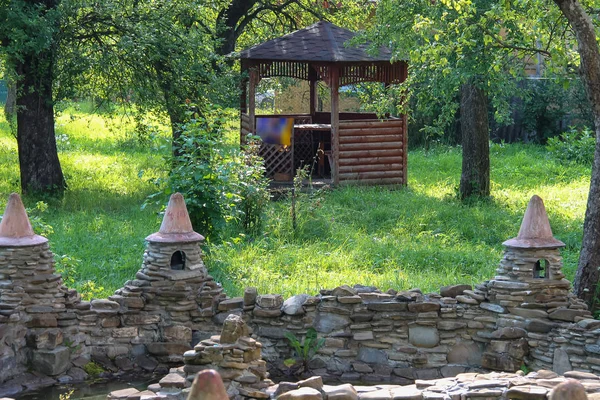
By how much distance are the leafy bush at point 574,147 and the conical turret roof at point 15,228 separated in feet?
48.9

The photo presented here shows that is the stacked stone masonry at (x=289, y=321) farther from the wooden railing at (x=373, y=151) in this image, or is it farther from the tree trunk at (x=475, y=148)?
the wooden railing at (x=373, y=151)

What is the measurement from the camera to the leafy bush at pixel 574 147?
21125mm

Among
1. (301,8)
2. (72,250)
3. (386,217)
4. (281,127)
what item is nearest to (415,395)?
(72,250)

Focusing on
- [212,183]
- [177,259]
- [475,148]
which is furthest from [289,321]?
[475,148]

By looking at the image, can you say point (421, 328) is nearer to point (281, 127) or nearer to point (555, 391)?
point (555, 391)

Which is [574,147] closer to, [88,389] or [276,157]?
[276,157]

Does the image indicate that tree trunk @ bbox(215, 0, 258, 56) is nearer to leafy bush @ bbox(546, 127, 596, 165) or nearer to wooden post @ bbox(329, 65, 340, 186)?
wooden post @ bbox(329, 65, 340, 186)

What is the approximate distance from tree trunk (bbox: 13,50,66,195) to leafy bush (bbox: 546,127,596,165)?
11656 millimetres

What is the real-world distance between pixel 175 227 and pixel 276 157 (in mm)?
9140

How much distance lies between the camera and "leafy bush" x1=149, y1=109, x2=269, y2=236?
11.5 metres

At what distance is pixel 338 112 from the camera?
59.4 feet

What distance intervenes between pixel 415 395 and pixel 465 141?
10.5 m

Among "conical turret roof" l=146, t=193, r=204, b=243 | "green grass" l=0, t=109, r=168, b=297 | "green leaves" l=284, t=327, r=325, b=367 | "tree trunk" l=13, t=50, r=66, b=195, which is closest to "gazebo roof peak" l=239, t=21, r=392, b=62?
"green grass" l=0, t=109, r=168, b=297

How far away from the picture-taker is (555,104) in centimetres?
2506
